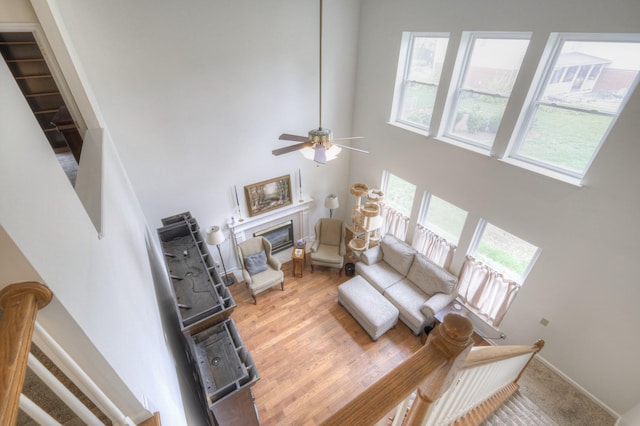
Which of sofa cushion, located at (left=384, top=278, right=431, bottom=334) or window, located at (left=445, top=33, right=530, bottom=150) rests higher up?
window, located at (left=445, top=33, right=530, bottom=150)

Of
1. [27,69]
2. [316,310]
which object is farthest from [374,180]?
[27,69]

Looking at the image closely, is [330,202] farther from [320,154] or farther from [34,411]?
[34,411]

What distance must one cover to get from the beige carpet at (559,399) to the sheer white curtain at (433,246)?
72.2 inches

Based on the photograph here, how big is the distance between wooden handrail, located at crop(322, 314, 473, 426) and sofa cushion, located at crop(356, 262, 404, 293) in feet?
13.8

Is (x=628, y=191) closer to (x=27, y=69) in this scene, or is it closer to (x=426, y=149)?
(x=426, y=149)

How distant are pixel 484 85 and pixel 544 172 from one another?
4.56ft

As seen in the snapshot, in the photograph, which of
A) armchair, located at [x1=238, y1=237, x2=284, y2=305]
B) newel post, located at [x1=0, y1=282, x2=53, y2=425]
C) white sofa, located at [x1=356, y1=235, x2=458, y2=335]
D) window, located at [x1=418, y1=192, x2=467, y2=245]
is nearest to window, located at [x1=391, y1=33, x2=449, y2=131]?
window, located at [x1=418, y1=192, x2=467, y2=245]

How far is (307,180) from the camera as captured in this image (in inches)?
233

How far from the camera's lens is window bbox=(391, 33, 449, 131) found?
434cm

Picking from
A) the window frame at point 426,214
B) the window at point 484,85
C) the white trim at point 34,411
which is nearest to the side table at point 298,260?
the window frame at point 426,214

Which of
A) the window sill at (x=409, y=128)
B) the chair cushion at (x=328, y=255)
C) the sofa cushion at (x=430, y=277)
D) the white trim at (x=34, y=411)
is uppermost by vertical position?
the white trim at (x=34, y=411)

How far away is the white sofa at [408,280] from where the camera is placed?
467cm

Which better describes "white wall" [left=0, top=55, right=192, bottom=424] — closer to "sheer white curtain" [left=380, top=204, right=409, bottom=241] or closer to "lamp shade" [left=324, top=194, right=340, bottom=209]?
"lamp shade" [left=324, top=194, right=340, bottom=209]

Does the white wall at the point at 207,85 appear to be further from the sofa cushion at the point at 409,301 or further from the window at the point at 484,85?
the sofa cushion at the point at 409,301
